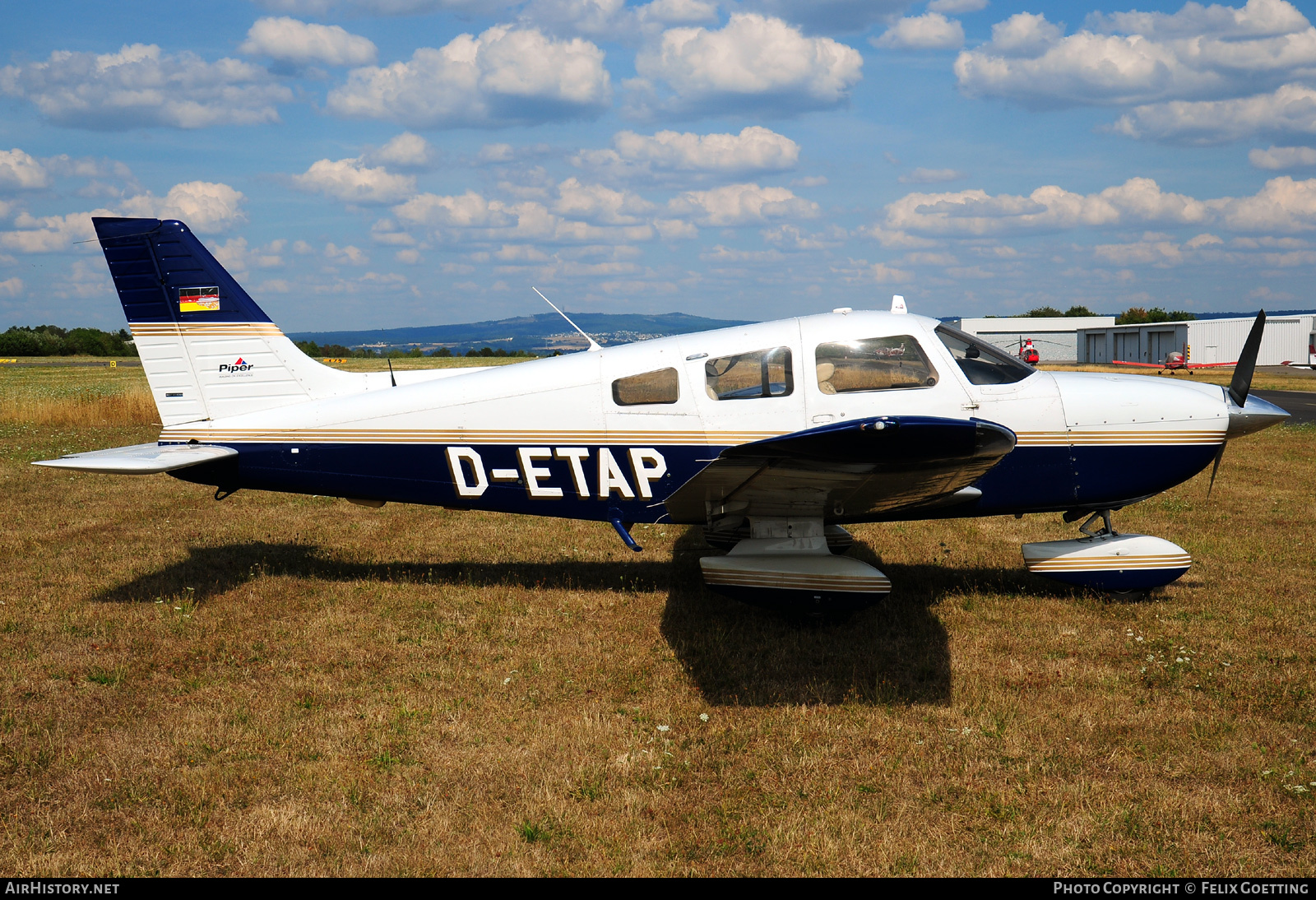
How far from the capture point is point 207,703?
17.0 feet

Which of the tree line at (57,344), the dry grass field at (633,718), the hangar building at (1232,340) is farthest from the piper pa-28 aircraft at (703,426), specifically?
the tree line at (57,344)

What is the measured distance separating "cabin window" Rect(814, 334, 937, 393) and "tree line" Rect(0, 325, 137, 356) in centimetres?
9639

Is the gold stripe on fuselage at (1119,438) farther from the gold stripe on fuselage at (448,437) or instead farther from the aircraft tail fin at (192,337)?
the aircraft tail fin at (192,337)

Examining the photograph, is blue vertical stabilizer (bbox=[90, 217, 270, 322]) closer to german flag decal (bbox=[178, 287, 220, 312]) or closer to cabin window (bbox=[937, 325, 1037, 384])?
german flag decal (bbox=[178, 287, 220, 312])

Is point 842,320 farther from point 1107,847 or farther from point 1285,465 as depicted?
point 1285,465

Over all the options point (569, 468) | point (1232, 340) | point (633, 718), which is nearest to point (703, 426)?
point (569, 468)

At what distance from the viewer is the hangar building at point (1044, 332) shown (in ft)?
256

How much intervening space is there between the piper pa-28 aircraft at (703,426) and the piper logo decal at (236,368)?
2 centimetres

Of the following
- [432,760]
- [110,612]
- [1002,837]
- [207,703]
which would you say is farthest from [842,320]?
[110,612]

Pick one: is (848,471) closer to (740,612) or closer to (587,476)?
(740,612)

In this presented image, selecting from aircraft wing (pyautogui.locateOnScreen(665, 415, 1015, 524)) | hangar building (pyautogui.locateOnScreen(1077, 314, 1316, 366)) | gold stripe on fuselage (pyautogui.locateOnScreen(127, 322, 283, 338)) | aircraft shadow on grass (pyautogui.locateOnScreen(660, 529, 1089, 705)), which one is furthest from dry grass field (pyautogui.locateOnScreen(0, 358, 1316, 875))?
hangar building (pyautogui.locateOnScreen(1077, 314, 1316, 366))

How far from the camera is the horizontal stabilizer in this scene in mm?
6137

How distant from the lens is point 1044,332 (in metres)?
82.2

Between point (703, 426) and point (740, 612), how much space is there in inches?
66.0
